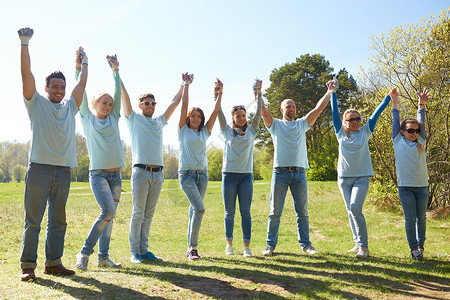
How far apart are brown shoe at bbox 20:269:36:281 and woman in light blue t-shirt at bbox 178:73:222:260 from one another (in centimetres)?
231

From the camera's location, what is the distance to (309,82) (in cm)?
3941

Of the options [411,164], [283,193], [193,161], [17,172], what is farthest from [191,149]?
[17,172]

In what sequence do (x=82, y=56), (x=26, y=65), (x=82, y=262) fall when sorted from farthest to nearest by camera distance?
(x=82, y=56) < (x=82, y=262) < (x=26, y=65)

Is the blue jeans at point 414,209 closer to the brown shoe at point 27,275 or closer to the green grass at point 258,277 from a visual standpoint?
the green grass at point 258,277

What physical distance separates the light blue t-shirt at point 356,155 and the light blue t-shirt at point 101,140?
3594 millimetres

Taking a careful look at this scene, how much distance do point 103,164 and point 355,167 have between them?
3959 millimetres

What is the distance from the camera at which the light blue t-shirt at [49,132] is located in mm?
4445

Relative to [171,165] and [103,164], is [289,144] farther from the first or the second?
[171,165]

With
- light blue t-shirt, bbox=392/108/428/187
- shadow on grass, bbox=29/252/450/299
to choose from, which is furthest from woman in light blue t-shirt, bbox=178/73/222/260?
light blue t-shirt, bbox=392/108/428/187

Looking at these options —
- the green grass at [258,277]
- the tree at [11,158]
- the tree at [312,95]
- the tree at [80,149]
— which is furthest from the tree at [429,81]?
the tree at [11,158]

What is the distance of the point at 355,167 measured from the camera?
619 cm

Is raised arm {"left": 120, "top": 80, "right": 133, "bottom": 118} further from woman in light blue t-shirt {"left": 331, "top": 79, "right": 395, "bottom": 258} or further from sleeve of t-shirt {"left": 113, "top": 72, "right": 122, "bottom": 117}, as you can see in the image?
woman in light blue t-shirt {"left": 331, "top": 79, "right": 395, "bottom": 258}

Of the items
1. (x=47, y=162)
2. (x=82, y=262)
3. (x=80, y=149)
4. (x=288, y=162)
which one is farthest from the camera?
(x=80, y=149)

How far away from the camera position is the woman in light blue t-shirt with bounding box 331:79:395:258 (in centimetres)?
616
